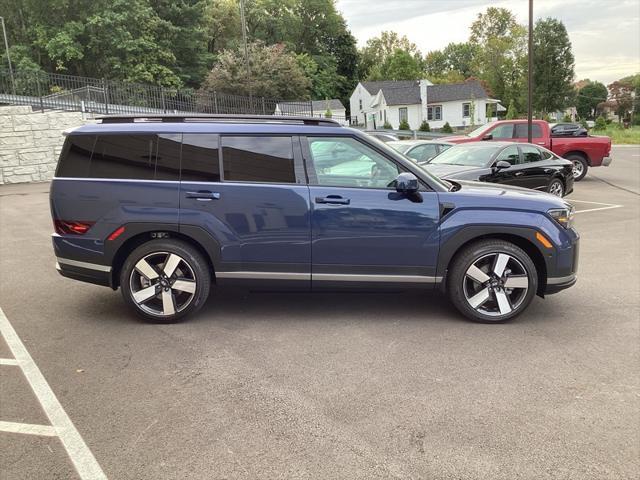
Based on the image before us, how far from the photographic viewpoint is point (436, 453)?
298cm

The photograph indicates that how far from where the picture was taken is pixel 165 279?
4.94 meters

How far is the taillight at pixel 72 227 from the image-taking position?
4.92 meters

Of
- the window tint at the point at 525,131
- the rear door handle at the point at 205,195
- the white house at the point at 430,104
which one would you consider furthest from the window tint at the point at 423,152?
the white house at the point at 430,104

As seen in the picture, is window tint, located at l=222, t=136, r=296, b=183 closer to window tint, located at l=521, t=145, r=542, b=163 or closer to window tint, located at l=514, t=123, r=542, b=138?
window tint, located at l=521, t=145, r=542, b=163

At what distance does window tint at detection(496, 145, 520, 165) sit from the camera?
11.1 meters

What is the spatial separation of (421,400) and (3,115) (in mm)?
18795

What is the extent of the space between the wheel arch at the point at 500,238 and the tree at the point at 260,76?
33080mm

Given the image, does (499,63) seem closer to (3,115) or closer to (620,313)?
(3,115)

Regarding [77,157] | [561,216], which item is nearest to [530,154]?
[561,216]

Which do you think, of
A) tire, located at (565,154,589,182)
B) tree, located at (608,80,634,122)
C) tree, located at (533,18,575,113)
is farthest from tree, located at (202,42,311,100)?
tree, located at (608,80,634,122)

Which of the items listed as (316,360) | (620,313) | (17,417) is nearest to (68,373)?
(17,417)

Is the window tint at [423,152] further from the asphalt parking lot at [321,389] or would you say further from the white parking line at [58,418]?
the white parking line at [58,418]

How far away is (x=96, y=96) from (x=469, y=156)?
15.8 metres

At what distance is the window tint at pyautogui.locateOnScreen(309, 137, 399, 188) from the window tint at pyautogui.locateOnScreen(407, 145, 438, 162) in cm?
938
